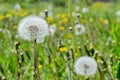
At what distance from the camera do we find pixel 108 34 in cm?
374

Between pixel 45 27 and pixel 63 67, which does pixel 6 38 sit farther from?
pixel 45 27

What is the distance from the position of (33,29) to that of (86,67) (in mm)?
245

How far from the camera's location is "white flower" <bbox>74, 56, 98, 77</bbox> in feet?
4.62

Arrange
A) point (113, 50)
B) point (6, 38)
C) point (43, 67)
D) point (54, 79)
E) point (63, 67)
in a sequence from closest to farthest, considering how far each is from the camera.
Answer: point (54, 79) < point (63, 67) < point (43, 67) < point (113, 50) < point (6, 38)

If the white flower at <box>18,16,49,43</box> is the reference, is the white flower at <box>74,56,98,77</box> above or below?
below

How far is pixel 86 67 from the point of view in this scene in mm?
1438

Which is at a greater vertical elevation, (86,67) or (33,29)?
(33,29)

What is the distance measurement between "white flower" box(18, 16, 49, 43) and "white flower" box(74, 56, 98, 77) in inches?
7.0

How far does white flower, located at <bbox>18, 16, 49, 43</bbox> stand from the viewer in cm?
140

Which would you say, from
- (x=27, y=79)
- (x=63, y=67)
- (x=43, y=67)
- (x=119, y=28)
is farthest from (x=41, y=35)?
(x=119, y=28)

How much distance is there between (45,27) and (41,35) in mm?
61

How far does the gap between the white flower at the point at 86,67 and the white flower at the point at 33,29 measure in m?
0.18

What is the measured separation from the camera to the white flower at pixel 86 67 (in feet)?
4.62

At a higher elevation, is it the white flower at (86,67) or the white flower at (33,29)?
the white flower at (33,29)
